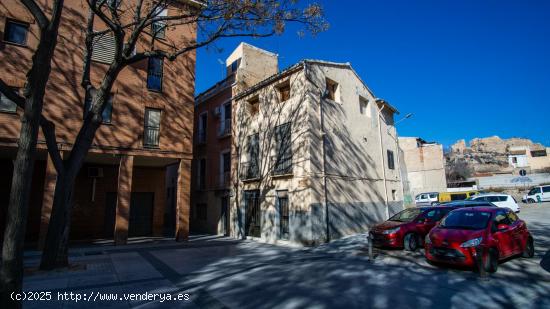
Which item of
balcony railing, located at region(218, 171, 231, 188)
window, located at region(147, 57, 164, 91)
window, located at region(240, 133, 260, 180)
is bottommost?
balcony railing, located at region(218, 171, 231, 188)

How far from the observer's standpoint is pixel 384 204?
61.5 ft

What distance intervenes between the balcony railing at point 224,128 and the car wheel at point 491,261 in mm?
14820

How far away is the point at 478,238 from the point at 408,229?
338cm

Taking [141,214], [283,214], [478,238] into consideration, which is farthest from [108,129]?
[478,238]

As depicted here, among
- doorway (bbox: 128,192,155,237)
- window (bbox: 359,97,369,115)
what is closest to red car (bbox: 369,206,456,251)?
window (bbox: 359,97,369,115)

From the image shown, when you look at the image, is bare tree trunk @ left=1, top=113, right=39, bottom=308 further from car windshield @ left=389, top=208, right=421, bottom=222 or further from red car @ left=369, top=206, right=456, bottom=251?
car windshield @ left=389, top=208, right=421, bottom=222

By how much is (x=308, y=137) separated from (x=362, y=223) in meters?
5.99

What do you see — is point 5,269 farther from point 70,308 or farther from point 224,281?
point 224,281

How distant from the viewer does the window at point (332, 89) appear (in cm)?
1645

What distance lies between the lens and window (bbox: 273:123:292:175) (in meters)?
14.9

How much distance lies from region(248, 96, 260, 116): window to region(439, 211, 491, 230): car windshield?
39.4 ft

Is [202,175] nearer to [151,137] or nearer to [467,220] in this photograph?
[151,137]

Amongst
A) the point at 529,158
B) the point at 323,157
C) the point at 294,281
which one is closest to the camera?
the point at 294,281

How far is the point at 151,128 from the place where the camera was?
50.0 feet
